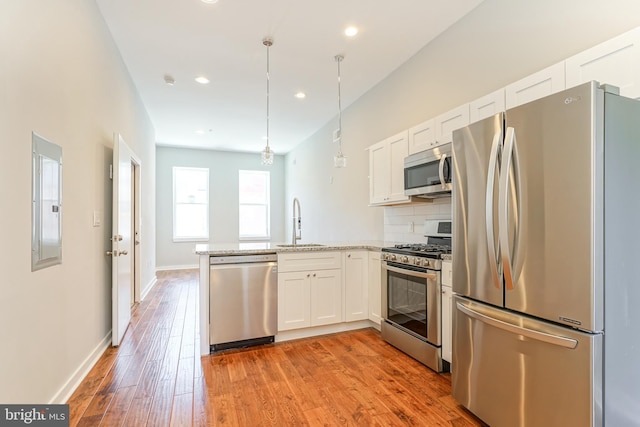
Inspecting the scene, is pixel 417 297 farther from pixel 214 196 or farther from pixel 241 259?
pixel 214 196

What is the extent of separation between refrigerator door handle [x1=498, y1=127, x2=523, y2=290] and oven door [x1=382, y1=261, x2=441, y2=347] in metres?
0.82

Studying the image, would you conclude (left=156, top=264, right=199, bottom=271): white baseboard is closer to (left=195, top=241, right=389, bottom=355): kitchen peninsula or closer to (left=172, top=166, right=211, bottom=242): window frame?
(left=172, top=166, right=211, bottom=242): window frame

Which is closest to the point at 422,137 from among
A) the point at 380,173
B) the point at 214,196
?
the point at 380,173

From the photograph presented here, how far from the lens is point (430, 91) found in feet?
10.9

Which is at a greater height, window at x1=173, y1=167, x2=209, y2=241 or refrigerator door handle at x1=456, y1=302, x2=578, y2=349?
window at x1=173, y1=167, x2=209, y2=241

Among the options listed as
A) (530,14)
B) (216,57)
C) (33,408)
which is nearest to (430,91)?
(530,14)

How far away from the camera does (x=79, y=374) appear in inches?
89.4

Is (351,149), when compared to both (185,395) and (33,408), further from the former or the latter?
(33,408)

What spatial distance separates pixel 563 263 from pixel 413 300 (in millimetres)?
1394

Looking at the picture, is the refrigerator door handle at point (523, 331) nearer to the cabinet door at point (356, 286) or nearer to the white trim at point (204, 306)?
the cabinet door at point (356, 286)

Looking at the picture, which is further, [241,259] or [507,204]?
[241,259]

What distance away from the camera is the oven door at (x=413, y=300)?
7.95 feet

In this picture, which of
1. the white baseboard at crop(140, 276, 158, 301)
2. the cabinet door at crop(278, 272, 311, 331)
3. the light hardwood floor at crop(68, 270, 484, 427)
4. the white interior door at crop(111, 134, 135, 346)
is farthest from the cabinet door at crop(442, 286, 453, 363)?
the white baseboard at crop(140, 276, 158, 301)

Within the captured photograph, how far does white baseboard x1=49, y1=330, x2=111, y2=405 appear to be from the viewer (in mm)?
1983
